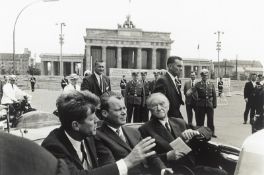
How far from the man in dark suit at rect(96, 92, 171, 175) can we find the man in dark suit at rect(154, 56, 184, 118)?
1.84 metres

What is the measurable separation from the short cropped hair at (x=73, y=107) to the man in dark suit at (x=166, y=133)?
125 cm

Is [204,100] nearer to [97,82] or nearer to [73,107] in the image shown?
[97,82]

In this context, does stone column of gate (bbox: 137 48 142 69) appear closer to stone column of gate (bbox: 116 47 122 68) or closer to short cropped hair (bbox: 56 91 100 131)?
stone column of gate (bbox: 116 47 122 68)

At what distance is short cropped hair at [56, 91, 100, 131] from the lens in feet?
8.64

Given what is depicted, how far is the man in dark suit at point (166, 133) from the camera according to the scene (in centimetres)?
376

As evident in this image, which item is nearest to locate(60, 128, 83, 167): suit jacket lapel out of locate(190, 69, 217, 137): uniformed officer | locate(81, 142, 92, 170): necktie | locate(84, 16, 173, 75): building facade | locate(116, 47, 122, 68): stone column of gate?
locate(81, 142, 92, 170): necktie

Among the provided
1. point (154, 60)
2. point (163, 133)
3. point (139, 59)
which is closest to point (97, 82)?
point (163, 133)

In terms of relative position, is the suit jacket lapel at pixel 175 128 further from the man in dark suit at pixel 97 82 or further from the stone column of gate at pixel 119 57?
the stone column of gate at pixel 119 57

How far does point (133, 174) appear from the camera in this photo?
10.9 feet

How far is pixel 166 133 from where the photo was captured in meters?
3.94

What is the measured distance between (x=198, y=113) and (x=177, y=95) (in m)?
4.20

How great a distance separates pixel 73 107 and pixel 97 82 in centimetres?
464

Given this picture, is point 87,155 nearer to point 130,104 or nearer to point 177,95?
point 177,95

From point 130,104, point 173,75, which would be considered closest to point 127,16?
point 130,104
